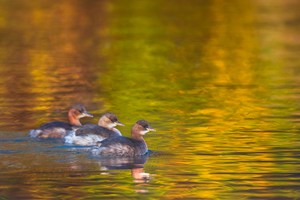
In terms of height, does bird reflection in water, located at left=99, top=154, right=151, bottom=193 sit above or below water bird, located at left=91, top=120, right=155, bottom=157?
below

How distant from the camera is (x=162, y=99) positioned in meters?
21.3

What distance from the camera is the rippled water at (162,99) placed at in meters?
13.6

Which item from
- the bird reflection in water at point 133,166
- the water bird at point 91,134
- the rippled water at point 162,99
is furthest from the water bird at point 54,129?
the bird reflection in water at point 133,166

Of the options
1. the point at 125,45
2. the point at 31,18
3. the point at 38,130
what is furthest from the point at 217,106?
the point at 31,18

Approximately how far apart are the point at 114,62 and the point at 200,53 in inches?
125

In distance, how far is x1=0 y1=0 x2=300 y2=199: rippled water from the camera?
1356 cm

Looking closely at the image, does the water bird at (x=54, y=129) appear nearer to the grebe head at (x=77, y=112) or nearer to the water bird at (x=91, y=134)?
the grebe head at (x=77, y=112)

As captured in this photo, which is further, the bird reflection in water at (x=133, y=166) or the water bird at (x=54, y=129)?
the water bird at (x=54, y=129)

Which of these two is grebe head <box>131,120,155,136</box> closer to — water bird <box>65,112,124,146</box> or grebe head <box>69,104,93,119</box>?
water bird <box>65,112,124,146</box>

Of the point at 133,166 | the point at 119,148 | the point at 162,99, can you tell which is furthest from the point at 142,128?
the point at 162,99

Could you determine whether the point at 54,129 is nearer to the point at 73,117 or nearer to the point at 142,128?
the point at 73,117

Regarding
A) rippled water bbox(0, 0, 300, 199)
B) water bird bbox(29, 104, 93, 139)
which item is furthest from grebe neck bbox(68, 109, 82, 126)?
rippled water bbox(0, 0, 300, 199)

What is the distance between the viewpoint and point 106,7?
4988 cm

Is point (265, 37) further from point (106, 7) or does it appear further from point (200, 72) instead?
point (106, 7)
